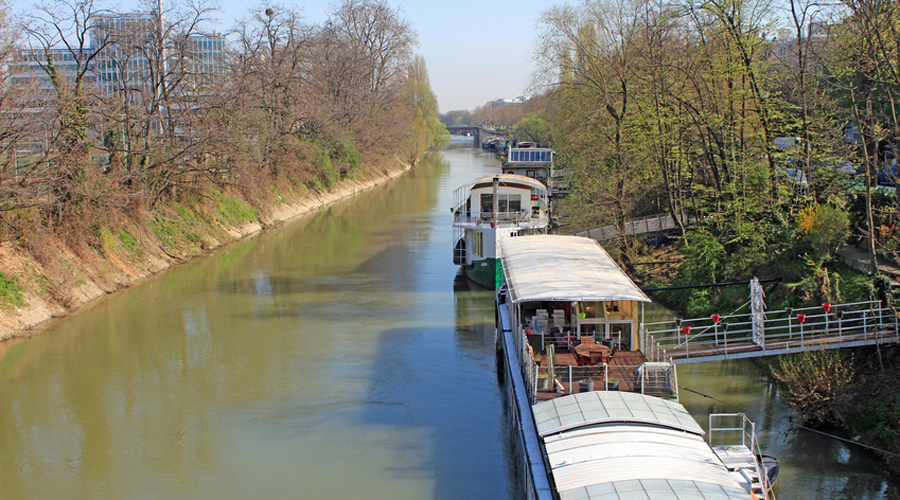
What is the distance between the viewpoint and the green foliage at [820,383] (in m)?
16.3

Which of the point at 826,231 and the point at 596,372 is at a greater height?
the point at 826,231

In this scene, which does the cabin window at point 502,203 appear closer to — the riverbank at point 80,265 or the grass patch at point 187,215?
the riverbank at point 80,265

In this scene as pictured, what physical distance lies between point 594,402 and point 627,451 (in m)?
1.77

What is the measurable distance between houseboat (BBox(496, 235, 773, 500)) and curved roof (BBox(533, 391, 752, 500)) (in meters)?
0.02

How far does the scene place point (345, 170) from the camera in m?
70.0

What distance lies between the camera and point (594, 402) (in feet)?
43.0

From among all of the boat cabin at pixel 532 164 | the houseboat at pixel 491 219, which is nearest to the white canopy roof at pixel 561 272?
the houseboat at pixel 491 219

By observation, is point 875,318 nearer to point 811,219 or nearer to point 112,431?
point 811,219

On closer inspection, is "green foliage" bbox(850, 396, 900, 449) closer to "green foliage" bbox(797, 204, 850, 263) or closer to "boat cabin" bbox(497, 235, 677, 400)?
"boat cabin" bbox(497, 235, 677, 400)

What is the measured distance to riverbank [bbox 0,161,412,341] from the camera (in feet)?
83.5

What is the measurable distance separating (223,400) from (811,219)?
53.4 feet

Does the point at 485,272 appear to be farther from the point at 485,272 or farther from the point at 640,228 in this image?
the point at 640,228

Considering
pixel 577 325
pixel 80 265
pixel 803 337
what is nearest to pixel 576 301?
pixel 577 325

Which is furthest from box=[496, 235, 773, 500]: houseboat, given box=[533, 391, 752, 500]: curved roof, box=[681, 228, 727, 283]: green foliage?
box=[681, 228, 727, 283]: green foliage
